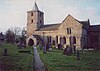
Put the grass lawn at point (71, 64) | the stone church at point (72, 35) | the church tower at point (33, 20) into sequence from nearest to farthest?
the grass lawn at point (71, 64) → the stone church at point (72, 35) → the church tower at point (33, 20)

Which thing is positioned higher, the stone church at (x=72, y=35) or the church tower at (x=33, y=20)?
the church tower at (x=33, y=20)

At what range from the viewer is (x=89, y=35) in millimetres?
43531

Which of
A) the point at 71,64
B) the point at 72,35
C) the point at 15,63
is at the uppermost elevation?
the point at 72,35

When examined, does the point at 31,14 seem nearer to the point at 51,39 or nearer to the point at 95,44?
the point at 51,39

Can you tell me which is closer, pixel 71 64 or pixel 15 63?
pixel 15 63

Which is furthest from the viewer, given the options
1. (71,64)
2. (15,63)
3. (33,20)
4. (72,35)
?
(33,20)

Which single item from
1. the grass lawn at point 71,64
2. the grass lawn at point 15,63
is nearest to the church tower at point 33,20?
the grass lawn at point 15,63

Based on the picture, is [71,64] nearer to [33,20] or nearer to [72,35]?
[72,35]

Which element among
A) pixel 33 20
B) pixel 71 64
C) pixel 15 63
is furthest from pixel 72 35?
pixel 15 63

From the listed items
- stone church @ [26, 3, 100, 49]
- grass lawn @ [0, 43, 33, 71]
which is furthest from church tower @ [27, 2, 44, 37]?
grass lawn @ [0, 43, 33, 71]

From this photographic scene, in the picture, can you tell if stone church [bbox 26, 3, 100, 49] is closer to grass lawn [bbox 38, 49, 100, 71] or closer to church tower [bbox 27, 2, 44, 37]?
church tower [bbox 27, 2, 44, 37]

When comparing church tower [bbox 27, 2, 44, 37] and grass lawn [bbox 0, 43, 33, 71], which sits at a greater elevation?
church tower [bbox 27, 2, 44, 37]

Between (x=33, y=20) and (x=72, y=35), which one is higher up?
(x=33, y=20)

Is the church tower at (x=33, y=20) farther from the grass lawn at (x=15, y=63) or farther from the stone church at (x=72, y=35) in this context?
the grass lawn at (x=15, y=63)
